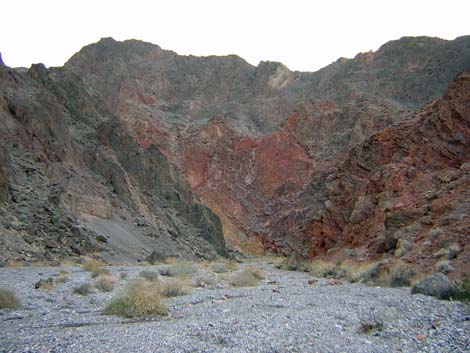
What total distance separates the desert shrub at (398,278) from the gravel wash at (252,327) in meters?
4.91

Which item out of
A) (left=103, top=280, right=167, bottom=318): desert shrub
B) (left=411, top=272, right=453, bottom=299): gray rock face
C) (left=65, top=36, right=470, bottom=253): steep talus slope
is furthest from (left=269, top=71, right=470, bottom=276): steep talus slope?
(left=65, top=36, right=470, bottom=253): steep talus slope

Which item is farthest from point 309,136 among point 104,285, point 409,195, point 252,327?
point 252,327

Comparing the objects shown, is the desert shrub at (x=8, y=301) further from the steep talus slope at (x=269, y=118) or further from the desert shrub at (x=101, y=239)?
the steep talus slope at (x=269, y=118)

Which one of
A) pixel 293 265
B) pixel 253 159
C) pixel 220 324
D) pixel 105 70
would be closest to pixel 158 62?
pixel 105 70

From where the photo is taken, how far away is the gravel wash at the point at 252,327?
716 centimetres

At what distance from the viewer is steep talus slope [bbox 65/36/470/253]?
77.4m

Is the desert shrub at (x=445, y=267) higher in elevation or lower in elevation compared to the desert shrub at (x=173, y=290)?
higher

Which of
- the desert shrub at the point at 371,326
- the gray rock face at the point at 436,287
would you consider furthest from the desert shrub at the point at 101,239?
the desert shrub at the point at 371,326

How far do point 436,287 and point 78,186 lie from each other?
33878 mm

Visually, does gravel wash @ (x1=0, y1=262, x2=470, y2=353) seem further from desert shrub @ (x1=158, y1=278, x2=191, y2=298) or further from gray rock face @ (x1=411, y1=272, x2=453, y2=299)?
desert shrub @ (x1=158, y1=278, x2=191, y2=298)

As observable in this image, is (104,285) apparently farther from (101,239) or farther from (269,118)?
(269,118)

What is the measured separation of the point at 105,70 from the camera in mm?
103812

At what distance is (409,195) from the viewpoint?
28.8 m

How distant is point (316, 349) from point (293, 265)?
31.9m
